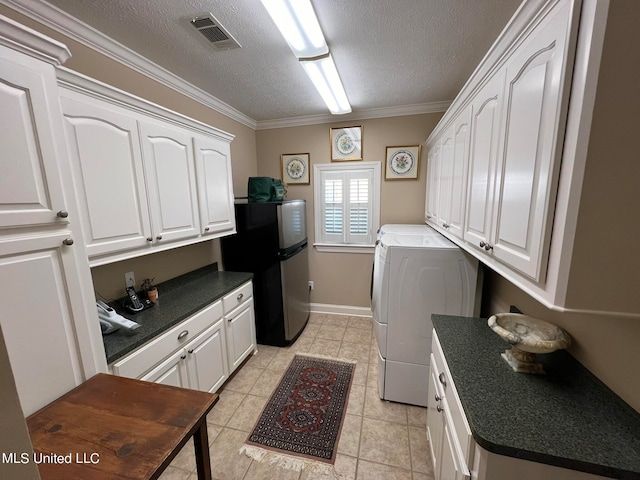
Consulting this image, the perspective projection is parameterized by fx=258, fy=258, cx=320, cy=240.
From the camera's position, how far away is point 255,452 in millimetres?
1637

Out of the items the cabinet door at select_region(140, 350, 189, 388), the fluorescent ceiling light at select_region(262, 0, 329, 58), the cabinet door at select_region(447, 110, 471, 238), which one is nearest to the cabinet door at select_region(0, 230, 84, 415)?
the cabinet door at select_region(140, 350, 189, 388)

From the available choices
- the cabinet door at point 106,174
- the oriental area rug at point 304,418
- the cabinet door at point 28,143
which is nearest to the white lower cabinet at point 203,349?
the oriental area rug at point 304,418

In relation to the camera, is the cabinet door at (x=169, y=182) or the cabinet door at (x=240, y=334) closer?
the cabinet door at (x=169, y=182)

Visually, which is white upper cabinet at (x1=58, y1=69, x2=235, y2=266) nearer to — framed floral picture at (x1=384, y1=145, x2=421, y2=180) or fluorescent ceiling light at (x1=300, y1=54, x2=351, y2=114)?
fluorescent ceiling light at (x1=300, y1=54, x2=351, y2=114)

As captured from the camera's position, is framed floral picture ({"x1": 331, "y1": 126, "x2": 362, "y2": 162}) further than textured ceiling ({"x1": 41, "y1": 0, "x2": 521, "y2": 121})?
Yes

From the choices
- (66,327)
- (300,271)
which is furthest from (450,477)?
(300,271)

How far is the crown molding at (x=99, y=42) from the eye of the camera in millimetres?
1303

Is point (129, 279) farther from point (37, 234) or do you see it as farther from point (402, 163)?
point (402, 163)

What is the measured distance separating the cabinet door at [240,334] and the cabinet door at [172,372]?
0.49m

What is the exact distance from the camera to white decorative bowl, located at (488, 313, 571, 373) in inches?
39.4

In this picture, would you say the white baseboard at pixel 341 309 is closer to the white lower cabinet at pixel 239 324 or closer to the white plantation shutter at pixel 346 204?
the white plantation shutter at pixel 346 204

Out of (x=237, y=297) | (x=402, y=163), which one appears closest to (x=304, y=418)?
(x=237, y=297)

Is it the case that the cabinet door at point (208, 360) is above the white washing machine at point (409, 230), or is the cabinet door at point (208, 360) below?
below

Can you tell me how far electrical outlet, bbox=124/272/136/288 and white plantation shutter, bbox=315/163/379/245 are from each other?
6.87 feet
